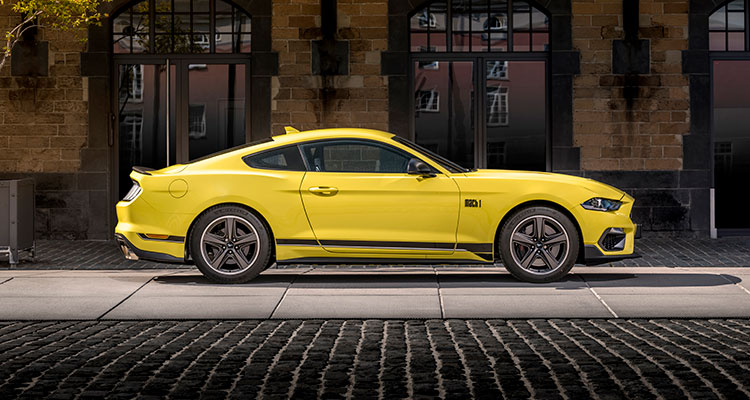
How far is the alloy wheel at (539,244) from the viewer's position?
34.0 feet

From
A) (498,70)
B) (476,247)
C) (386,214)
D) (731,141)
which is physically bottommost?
(476,247)

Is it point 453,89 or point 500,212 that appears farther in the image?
point 453,89

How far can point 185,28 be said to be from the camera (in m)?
16.6

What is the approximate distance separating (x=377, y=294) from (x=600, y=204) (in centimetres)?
229

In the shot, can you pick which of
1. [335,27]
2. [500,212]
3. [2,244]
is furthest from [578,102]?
[2,244]

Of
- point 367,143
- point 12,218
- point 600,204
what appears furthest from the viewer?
point 12,218

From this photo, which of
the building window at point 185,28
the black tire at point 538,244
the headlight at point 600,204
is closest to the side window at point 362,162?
the black tire at point 538,244

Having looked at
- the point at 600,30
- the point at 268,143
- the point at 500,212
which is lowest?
the point at 500,212

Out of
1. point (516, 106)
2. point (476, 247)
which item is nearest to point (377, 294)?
point (476, 247)

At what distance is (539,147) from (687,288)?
675cm

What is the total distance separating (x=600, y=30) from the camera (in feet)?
54.1

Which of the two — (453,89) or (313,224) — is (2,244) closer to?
(313,224)

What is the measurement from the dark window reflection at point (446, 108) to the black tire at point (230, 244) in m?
6.60

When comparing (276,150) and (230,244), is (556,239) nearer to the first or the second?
(276,150)
